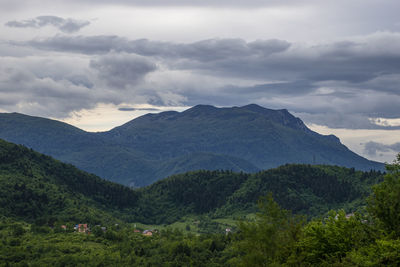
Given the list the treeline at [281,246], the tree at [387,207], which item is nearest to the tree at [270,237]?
the treeline at [281,246]

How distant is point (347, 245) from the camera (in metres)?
76.2

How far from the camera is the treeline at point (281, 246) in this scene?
243 ft

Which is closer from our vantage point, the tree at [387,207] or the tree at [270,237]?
the tree at [387,207]

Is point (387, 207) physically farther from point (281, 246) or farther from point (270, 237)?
point (270, 237)

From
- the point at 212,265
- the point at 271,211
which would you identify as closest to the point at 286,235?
the point at 271,211

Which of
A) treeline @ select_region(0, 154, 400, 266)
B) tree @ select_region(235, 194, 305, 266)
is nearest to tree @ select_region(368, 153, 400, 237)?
treeline @ select_region(0, 154, 400, 266)

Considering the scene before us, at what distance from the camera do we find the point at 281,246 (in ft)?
279

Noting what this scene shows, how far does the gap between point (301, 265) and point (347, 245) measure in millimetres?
8306

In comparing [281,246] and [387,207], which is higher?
[387,207]

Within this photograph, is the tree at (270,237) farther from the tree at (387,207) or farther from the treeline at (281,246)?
the tree at (387,207)

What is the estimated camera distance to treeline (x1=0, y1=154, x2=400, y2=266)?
73.9 metres

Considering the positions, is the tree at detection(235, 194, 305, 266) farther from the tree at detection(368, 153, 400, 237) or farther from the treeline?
the tree at detection(368, 153, 400, 237)

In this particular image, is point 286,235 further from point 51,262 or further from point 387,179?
point 51,262

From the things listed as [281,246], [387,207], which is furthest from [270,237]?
[387,207]
